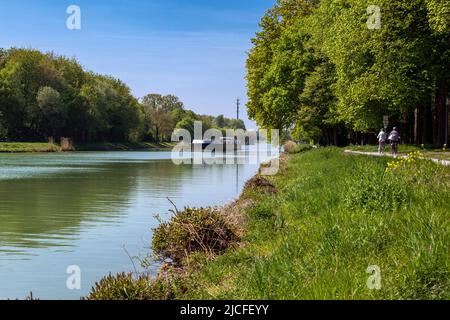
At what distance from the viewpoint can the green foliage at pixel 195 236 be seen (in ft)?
46.4

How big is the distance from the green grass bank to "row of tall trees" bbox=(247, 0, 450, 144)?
18730 millimetres

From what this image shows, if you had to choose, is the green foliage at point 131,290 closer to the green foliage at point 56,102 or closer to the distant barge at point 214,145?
the green foliage at point 56,102

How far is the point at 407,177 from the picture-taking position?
15.5m

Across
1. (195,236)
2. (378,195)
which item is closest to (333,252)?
(378,195)

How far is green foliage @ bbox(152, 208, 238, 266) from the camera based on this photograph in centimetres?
1415

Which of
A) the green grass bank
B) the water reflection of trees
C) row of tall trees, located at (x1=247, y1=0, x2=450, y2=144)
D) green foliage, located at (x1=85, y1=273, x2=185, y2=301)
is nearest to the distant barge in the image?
row of tall trees, located at (x1=247, y1=0, x2=450, y2=144)

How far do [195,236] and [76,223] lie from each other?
25.7 feet

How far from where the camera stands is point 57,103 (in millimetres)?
109438

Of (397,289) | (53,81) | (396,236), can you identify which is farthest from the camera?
(53,81)

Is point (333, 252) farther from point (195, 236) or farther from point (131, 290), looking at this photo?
point (195, 236)

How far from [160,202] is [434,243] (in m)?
20.8

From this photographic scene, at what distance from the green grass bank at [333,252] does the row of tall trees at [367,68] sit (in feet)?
61.5
